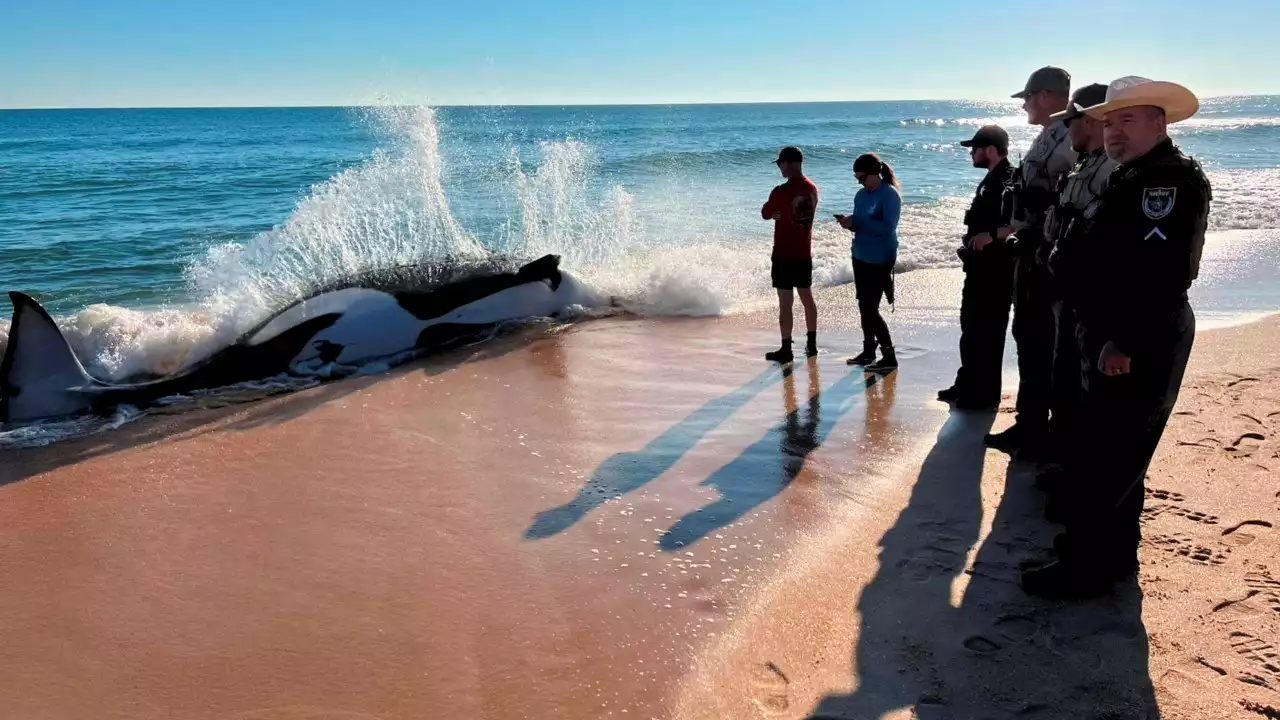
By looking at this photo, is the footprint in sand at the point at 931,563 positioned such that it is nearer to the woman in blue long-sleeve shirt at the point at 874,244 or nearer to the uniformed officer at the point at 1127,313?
the uniformed officer at the point at 1127,313

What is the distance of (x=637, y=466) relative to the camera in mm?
5102

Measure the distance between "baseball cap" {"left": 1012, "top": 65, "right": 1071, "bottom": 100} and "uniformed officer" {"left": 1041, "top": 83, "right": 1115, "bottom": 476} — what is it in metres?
0.62

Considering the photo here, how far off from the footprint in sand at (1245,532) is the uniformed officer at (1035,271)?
113cm

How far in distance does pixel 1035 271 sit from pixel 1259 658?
250 cm

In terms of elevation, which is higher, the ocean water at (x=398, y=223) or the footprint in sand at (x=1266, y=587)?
the ocean water at (x=398, y=223)

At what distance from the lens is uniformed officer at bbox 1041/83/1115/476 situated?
3.70 m

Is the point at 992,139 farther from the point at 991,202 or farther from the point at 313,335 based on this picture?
the point at 313,335

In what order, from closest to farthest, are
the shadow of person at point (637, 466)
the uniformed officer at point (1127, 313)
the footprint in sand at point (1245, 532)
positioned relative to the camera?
the uniformed officer at point (1127, 313) → the footprint in sand at point (1245, 532) → the shadow of person at point (637, 466)

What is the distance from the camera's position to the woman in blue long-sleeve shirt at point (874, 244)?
22.8 feet

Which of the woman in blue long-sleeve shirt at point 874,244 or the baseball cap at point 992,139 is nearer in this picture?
the baseball cap at point 992,139

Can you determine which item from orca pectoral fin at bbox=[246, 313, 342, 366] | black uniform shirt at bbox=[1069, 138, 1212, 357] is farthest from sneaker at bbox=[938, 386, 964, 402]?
orca pectoral fin at bbox=[246, 313, 342, 366]

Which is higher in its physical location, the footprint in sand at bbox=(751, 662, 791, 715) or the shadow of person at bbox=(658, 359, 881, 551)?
the shadow of person at bbox=(658, 359, 881, 551)

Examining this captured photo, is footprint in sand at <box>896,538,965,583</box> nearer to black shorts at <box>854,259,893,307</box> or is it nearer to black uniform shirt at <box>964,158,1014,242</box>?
black uniform shirt at <box>964,158,1014,242</box>

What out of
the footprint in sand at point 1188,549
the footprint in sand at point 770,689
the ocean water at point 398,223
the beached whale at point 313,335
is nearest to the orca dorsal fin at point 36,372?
the beached whale at point 313,335
